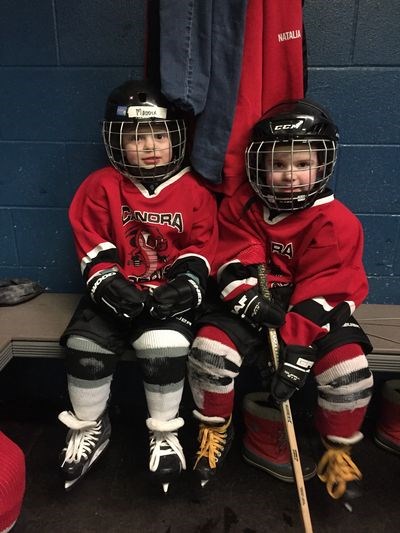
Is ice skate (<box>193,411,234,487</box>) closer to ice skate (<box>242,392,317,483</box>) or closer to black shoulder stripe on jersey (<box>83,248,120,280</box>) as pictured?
ice skate (<box>242,392,317,483</box>)

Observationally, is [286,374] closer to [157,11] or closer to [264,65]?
[264,65]

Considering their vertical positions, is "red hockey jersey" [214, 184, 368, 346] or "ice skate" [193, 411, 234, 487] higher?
"red hockey jersey" [214, 184, 368, 346]

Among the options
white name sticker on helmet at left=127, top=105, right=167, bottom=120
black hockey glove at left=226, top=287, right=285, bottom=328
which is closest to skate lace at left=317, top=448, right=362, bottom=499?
black hockey glove at left=226, top=287, right=285, bottom=328

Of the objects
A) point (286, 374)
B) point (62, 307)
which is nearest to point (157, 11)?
point (62, 307)

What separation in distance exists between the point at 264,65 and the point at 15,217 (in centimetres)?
100

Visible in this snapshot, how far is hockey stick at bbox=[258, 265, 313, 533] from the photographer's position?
1247 millimetres

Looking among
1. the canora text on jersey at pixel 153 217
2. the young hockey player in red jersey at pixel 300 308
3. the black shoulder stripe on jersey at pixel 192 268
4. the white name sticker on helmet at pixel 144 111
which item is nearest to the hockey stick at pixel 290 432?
the young hockey player in red jersey at pixel 300 308

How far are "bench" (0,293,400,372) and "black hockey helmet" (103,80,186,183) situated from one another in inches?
21.2

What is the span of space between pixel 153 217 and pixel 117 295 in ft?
0.91

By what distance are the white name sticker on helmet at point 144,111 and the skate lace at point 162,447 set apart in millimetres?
909

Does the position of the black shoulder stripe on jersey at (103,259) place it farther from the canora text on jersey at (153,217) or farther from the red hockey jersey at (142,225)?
the canora text on jersey at (153,217)

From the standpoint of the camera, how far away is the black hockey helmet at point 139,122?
139cm

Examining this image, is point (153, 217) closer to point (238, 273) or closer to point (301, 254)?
point (238, 273)

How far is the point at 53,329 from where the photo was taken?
5.04 feet
